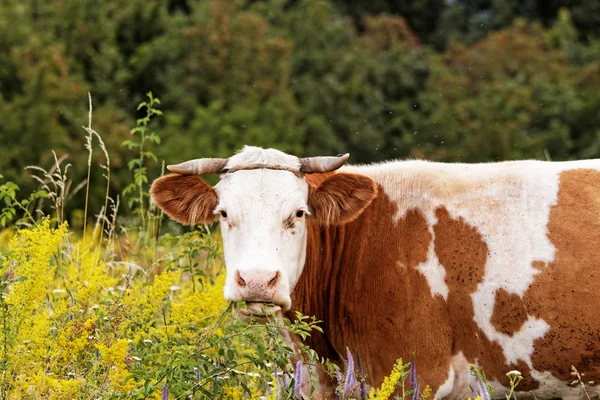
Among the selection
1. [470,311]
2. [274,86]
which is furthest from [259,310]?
[274,86]

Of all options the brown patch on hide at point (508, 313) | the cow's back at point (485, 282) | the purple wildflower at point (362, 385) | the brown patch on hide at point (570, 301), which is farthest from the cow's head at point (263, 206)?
the brown patch on hide at point (570, 301)

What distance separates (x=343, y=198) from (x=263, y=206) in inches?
24.5

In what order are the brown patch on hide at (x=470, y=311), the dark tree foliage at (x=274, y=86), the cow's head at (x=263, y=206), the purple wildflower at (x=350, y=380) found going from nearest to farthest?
the purple wildflower at (x=350, y=380)
the cow's head at (x=263, y=206)
the brown patch on hide at (x=470, y=311)
the dark tree foliage at (x=274, y=86)

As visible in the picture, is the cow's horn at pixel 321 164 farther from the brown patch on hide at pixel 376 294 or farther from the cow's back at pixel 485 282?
the cow's back at pixel 485 282

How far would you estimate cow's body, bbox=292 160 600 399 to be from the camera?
19.6ft

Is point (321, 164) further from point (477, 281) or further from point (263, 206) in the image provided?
point (477, 281)

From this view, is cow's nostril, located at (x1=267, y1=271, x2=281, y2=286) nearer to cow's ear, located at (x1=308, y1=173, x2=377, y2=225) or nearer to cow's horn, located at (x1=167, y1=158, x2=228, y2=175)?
cow's ear, located at (x1=308, y1=173, x2=377, y2=225)

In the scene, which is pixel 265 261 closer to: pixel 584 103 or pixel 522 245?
pixel 522 245

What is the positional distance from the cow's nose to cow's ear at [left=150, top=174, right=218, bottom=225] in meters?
0.88

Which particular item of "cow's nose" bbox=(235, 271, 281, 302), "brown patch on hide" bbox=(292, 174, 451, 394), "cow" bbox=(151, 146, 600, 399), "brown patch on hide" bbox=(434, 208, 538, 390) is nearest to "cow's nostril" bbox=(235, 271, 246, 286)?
"cow's nose" bbox=(235, 271, 281, 302)

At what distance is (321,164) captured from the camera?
6156 mm

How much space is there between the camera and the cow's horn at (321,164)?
6.13 meters

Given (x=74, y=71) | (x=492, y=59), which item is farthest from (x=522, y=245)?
(x=492, y=59)

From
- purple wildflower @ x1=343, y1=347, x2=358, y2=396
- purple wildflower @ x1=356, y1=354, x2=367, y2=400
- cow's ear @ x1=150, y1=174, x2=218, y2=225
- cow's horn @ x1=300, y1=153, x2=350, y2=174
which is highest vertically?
cow's horn @ x1=300, y1=153, x2=350, y2=174
